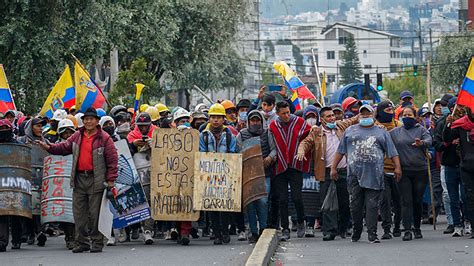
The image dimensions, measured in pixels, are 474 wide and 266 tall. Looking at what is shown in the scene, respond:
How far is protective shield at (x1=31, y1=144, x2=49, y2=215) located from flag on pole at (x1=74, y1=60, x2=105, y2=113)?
12.0 feet

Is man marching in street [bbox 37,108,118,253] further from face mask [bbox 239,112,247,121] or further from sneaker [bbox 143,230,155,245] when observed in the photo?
face mask [bbox 239,112,247,121]

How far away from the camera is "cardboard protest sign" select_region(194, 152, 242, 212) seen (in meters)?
18.0

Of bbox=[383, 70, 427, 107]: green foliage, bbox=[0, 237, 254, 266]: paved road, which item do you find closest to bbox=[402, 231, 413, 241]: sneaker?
bbox=[0, 237, 254, 266]: paved road

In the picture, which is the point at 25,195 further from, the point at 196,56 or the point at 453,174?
the point at 196,56

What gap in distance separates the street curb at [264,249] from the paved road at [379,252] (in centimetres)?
13

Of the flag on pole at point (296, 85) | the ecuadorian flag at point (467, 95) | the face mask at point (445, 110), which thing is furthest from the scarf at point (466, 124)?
the flag on pole at point (296, 85)

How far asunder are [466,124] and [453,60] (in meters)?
61.9

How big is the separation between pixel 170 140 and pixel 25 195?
2.06m

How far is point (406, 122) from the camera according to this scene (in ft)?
59.6

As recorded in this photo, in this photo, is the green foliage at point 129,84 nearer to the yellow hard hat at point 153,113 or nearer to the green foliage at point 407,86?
the yellow hard hat at point 153,113

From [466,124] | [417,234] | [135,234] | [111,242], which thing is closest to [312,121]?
[417,234]

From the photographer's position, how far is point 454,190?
1875 centimetres

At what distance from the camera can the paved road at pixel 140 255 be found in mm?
15406

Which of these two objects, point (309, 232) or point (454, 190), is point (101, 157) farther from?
point (454, 190)
